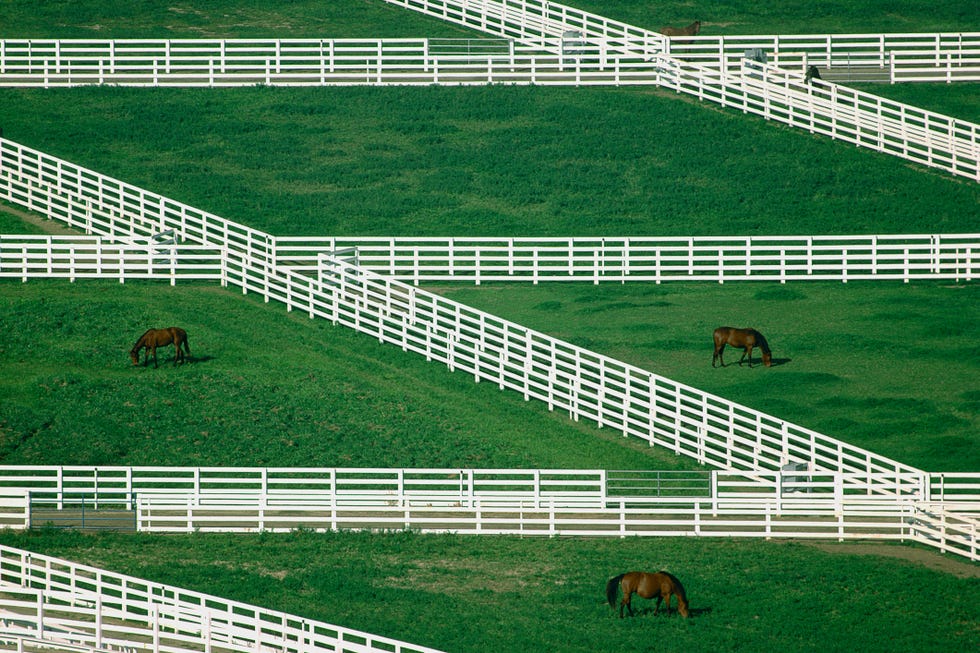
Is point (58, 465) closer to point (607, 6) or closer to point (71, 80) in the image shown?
point (71, 80)

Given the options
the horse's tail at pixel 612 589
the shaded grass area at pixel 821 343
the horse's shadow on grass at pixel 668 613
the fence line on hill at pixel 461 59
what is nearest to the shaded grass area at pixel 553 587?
the horse's shadow on grass at pixel 668 613

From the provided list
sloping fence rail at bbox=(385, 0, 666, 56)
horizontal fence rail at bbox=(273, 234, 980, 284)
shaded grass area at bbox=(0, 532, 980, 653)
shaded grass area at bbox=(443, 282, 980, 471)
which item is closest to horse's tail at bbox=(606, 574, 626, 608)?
shaded grass area at bbox=(0, 532, 980, 653)

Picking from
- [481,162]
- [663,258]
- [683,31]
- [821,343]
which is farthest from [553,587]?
[683,31]

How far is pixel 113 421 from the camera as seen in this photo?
3438 centimetres

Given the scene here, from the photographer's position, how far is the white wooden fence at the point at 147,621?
23828mm

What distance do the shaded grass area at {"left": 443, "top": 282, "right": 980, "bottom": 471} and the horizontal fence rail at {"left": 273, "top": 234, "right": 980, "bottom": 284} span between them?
0.46 metres

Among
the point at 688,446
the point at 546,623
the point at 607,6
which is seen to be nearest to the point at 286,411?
the point at 688,446

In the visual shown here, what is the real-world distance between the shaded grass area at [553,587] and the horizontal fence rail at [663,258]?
14046 mm

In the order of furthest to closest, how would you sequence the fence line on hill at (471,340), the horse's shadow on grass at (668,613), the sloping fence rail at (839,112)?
the sloping fence rail at (839,112) → the fence line on hill at (471,340) → the horse's shadow on grass at (668,613)

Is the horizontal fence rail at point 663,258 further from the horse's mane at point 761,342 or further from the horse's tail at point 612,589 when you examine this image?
the horse's tail at point 612,589

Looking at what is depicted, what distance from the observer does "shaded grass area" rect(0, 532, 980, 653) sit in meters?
25.0

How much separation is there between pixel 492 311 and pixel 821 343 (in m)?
8.12

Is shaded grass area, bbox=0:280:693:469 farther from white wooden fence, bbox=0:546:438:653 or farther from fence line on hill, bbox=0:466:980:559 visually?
white wooden fence, bbox=0:546:438:653

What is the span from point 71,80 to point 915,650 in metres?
39.7
